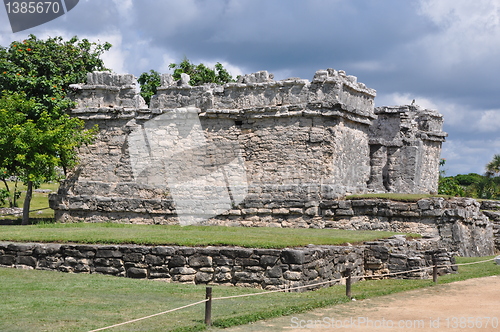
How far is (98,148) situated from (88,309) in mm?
10998

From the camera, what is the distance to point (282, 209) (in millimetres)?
17000

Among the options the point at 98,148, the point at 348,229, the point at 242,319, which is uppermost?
the point at 98,148

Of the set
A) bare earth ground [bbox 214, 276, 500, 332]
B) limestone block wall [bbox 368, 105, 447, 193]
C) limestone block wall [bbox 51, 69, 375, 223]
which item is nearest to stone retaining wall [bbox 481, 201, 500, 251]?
limestone block wall [bbox 368, 105, 447, 193]

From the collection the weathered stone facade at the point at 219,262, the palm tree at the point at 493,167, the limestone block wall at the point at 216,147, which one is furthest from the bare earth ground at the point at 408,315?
the palm tree at the point at 493,167

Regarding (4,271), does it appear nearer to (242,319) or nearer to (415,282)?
(242,319)

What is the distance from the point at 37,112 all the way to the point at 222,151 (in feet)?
22.0

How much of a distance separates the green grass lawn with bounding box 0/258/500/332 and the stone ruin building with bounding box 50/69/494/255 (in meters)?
4.77

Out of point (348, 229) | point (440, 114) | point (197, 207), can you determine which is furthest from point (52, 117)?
point (440, 114)

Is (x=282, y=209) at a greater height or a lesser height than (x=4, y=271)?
greater

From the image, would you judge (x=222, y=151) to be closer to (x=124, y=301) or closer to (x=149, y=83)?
(x=124, y=301)

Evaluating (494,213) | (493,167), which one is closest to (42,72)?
(494,213)

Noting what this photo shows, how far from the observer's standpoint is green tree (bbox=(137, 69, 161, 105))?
1206 inches

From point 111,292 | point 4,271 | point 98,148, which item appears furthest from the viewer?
point 98,148

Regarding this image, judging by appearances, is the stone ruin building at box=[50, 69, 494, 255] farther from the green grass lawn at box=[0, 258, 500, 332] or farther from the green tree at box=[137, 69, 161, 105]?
the green tree at box=[137, 69, 161, 105]
